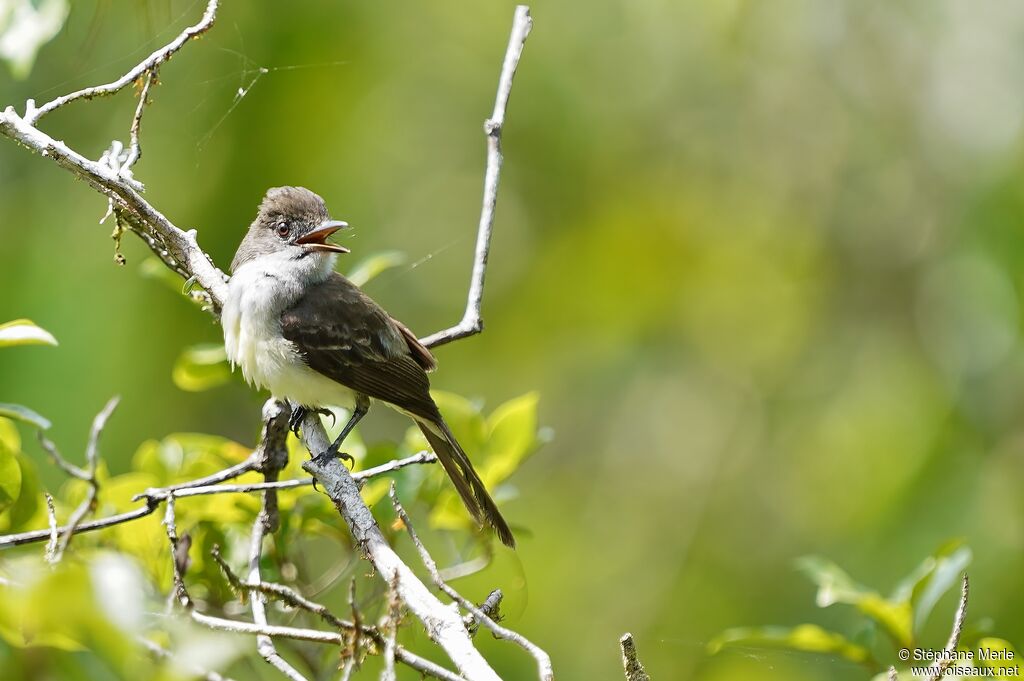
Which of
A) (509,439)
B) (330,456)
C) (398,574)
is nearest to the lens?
(398,574)

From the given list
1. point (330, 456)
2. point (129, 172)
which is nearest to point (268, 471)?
point (330, 456)

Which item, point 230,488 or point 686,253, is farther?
point 686,253

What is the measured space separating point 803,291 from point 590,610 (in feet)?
8.64

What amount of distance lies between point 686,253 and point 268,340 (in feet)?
14.6

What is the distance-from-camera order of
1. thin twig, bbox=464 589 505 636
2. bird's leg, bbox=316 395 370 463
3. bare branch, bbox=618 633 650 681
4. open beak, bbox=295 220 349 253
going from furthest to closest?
open beak, bbox=295 220 349 253, bird's leg, bbox=316 395 370 463, thin twig, bbox=464 589 505 636, bare branch, bbox=618 633 650 681

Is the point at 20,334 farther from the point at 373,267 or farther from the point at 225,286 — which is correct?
the point at 373,267

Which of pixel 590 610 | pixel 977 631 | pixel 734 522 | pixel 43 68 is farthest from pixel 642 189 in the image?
pixel 977 631

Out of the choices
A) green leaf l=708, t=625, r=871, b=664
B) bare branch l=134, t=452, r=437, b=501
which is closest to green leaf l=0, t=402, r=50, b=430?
bare branch l=134, t=452, r=437, b=501

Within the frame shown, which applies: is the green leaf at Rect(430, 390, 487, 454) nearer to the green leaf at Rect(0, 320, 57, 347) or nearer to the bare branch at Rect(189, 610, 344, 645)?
the green leaf at Rect(0, 320, 57, 347)

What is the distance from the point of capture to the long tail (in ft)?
10.2

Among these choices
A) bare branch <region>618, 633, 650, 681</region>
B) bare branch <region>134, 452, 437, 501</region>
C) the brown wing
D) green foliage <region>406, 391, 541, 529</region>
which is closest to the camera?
bare branch <region>618, 633, 650, 681</region>

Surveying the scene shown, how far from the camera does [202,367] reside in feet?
11.4

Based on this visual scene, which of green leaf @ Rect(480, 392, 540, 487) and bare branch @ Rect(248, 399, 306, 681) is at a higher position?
green leaf @ Rect(480, 392, 540, 487)

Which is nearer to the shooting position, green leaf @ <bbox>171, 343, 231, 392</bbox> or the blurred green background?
green leaf @ <bbox>171, 343, 231, 392</bbox>
